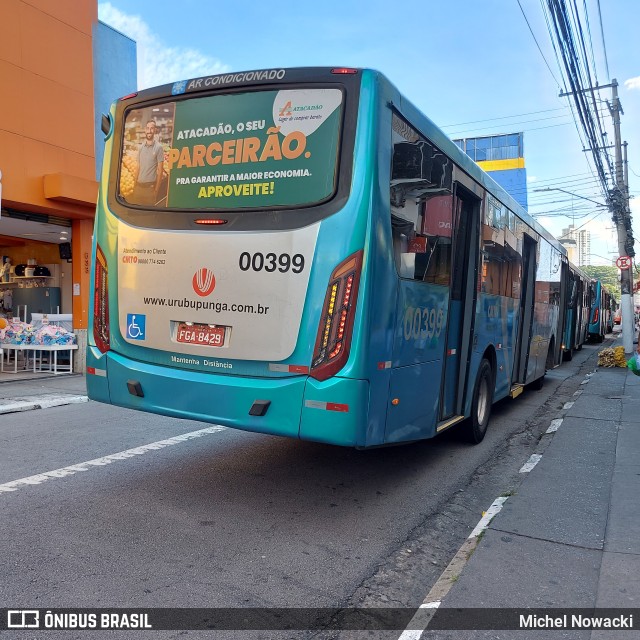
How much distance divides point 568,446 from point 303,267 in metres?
4.46

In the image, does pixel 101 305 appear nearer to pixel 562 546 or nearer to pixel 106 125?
pixel 106 125

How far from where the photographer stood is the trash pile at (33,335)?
12.9 metres

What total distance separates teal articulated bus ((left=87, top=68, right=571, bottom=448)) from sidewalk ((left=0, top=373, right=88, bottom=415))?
15.6 ft

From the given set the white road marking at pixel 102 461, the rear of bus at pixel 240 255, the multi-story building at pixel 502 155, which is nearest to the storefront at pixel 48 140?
Answer: the white road marking at pixel 102 461

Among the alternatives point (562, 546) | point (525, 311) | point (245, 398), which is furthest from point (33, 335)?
point (562, 546)

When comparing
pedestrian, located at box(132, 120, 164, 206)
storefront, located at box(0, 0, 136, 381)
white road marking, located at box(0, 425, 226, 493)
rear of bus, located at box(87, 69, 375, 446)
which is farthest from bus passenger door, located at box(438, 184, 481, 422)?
storefront, located at box(0, 0, 136, 381)

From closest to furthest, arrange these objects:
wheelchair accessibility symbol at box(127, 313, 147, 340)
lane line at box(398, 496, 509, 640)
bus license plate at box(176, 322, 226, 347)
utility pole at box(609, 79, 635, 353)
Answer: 1. lane line at box(398, 496, 509, 640)
2. bus license plate at box(176, 322, 226, 347)
3. wheelchair accessibility symbol at box(127, 313, 147, 340)
4. utility pole at box(609, 79, 635, 353)

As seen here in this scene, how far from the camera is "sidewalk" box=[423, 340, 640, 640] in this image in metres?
3.34

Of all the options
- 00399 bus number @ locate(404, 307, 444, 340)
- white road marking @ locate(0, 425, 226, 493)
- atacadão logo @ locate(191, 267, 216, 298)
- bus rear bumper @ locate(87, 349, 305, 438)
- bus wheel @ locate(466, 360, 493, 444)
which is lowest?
white road marking @ locate(0, 425, 226, 493)

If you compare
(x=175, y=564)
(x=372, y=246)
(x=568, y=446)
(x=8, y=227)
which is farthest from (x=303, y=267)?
(x=8, y=227)

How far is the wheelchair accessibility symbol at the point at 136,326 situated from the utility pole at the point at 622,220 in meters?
18.3

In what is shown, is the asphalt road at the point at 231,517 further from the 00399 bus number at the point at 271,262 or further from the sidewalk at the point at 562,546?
the 00399 bus number at the point at 271,262

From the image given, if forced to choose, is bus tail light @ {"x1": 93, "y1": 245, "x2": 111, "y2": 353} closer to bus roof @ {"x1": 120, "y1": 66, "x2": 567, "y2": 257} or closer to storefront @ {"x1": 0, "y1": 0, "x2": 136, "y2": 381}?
bus roof @ {"x1": 120, "y1": 66, "x2": 567, "y2": 257}

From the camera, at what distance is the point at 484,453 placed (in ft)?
22.9
